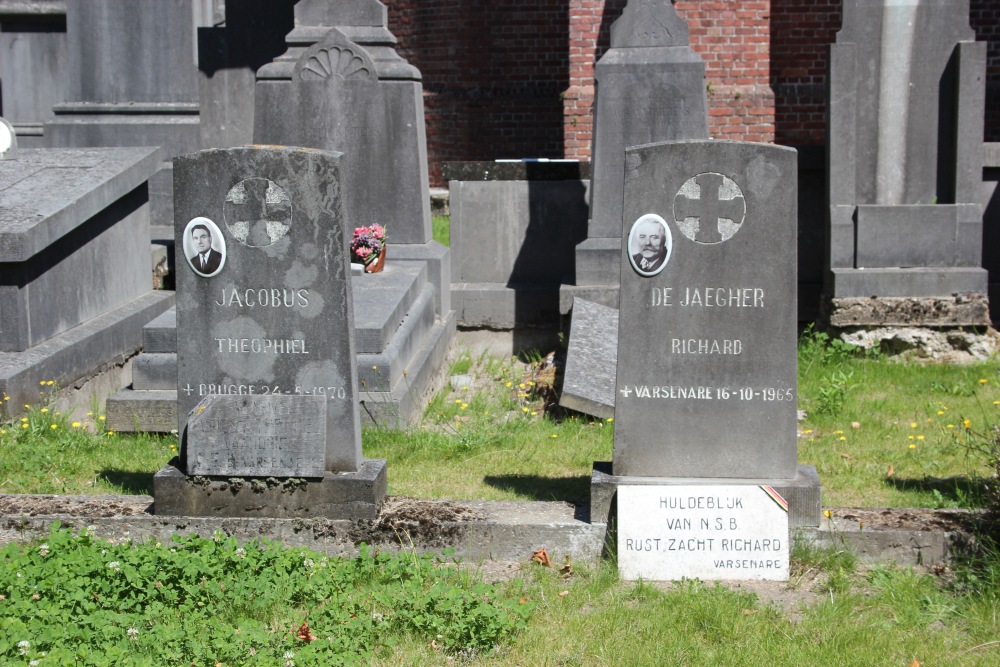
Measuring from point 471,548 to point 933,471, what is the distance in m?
2.60

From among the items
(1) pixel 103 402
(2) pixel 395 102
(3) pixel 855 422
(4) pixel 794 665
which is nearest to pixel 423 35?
(2) pixel 395 102

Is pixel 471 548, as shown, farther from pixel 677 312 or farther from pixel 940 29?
pixel 940 29

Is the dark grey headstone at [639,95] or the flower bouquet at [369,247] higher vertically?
the dark grey headstone at [639,95]

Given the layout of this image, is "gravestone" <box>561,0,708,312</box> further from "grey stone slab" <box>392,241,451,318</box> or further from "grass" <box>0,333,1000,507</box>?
"grass" <box>0,333,1000,507</box>

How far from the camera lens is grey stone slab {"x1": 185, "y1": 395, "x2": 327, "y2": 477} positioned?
4492mm

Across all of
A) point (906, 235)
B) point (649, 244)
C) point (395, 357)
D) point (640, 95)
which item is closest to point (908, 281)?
point (906, 235)

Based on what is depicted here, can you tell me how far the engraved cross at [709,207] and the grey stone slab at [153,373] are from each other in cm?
360

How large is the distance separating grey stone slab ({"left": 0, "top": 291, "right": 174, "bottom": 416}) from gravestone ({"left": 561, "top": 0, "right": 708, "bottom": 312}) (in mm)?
3128

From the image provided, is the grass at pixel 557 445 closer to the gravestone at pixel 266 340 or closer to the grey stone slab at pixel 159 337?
the grey stone slab at pixel 159 337

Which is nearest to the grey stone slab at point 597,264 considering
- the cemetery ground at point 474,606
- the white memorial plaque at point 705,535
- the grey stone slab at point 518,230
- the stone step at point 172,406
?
the grey stone slab at point 518,230

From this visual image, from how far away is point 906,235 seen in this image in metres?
8.50

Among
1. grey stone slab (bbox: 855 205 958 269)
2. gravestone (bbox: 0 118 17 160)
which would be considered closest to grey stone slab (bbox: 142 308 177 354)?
gravestone (bbox: 0 118 17 160)

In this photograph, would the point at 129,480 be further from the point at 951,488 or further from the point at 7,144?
the point at 951,488

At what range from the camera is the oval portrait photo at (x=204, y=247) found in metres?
4.59
